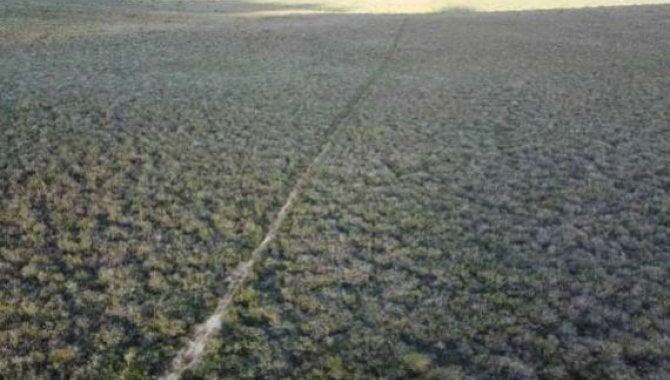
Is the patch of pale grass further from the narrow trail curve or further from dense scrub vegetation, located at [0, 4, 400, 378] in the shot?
the narrow trail curve

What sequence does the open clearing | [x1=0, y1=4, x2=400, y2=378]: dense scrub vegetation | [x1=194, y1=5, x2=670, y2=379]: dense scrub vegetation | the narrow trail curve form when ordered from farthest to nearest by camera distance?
[x1=0, y1=4, x2=400, y2=378]: dense scrub vegetation < the open clearing < [x1=194, y1=5, x2=670, y2=379]: dense scrub vegetation < the narrow trail curve

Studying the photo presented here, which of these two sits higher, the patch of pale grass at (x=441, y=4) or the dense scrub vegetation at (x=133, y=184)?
the patch of pale grass at (x=441, y=4)

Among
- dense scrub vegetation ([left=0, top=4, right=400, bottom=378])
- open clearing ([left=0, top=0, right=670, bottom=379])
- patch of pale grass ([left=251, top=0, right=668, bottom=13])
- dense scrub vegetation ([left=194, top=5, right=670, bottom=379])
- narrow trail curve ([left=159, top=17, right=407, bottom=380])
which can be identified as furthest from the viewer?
patch of pale grass ([left=251, top=0, right=668, bottom=13])

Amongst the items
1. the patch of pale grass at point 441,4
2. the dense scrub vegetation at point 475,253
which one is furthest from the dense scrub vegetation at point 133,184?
the patch of pale grass at point 441,4

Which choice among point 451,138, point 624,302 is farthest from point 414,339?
point 451,138

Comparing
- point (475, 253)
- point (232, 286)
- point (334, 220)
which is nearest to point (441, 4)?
point (334, 220)

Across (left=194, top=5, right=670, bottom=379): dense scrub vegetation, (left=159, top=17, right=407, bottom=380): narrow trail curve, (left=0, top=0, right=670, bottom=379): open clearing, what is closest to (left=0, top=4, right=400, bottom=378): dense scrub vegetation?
(left=0, top=0, right=670, bottom=379): open clearing

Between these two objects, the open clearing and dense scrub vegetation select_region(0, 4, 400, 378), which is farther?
dense scrub vegetation select_region(0, 4, 400, 378)

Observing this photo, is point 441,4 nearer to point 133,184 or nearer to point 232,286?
point 133,184

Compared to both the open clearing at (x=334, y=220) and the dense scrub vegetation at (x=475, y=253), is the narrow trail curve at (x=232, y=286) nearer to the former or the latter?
the open clearing at (x=334, y=220)
